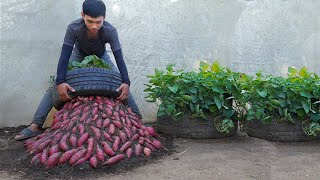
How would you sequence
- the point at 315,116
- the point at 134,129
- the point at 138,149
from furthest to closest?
1. the point at 315,116
2. the point at 134,129
3. the point at 138,149

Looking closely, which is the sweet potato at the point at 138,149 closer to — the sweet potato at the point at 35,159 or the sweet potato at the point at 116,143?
the sweet potato at the point at 116,143

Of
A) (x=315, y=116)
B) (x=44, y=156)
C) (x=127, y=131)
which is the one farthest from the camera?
(x=315, y=116)

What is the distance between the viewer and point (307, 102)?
472 cm

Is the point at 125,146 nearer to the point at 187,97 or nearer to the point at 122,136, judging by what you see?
the point at 122,136

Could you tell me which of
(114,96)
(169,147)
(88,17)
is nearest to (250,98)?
(169,147)

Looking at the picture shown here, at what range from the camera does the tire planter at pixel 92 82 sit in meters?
4.45

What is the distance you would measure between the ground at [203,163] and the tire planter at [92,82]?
2.44 ft

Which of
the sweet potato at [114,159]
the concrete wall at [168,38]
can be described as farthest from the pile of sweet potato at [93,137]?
the concrete wall at [168,38]

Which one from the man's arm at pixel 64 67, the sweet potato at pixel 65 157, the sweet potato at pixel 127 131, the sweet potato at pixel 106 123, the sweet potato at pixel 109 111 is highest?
the man's arm at pixel 64 67

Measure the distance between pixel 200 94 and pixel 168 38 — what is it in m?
1.33

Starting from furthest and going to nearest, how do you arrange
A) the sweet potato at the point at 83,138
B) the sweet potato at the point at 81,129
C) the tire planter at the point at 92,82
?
1. the tire planter at the point at 92,82
2. the sweet potato at the point at 81,129
3. the sweet potato at the point at 83,138

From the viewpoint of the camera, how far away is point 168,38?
590cm

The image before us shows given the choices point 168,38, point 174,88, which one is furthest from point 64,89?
point 168,38

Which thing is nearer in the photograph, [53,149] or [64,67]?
[53,149]
